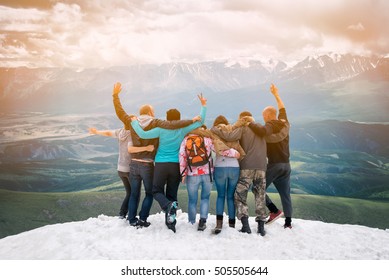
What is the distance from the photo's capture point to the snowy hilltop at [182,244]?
17.0 feet

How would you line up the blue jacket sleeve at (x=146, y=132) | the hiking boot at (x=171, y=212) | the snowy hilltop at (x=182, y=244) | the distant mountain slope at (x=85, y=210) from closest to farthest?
the snowy hilltop at (x=182, y=244)
the hiking boot at (x=171, y=212)
the blue jacket sleeve at (x=146, y=132)
the distant mountain slope at (x=85, y=210)

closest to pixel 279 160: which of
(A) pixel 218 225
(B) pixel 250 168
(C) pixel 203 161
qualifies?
(B) pixel 250 168

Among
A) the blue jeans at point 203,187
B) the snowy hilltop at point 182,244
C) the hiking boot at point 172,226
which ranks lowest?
the snowy hilltop at point 182,244

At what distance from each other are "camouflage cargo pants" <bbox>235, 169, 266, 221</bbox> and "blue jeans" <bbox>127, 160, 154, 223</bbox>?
1430mm

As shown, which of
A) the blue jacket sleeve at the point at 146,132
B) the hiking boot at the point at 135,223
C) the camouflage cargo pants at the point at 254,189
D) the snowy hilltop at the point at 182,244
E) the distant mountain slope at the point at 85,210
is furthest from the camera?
the distant mountain slope at the point at 85,210

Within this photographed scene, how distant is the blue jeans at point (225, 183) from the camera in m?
5.82

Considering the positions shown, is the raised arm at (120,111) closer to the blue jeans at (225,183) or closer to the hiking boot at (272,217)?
the blue jeans at (225,183)

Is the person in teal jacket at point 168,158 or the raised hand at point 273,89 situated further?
the raised hand at point 273,89

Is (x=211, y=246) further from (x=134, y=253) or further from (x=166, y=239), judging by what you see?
(x=134, y=253)

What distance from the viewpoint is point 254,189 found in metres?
6.01

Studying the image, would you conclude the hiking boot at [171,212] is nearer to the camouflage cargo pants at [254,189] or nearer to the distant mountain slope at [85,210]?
the camouflage cargo pants at [254,189]

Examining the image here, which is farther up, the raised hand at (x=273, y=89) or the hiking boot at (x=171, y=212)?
the raised hand at (x=273, y=89)

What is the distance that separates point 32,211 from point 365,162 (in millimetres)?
→ 125187

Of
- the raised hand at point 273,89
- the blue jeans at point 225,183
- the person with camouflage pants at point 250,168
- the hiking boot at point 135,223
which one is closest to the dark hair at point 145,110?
the person with camouflage pants at point 250,168
